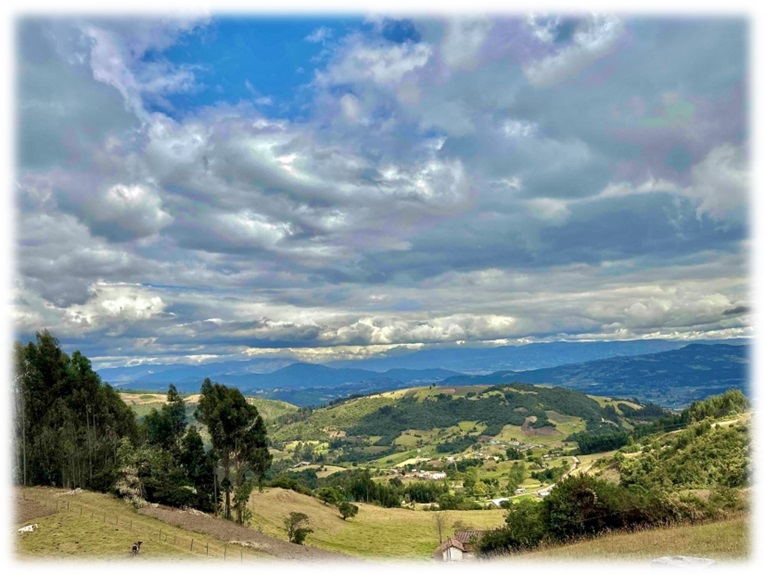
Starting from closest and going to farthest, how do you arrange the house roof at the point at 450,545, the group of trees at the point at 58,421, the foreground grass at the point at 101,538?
the foreground grass at the point at 101,538, the group of trees at the point at 58,421, the house roof at the point at 450,545

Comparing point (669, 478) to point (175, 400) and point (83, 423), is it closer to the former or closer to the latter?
point (175, 400)

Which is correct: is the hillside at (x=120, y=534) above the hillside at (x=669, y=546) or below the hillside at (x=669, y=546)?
below

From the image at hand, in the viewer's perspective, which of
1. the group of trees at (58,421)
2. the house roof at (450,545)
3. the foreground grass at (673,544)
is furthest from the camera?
the house roof at (450,545)

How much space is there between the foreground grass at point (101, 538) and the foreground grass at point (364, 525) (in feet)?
92.4

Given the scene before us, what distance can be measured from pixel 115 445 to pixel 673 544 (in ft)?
220

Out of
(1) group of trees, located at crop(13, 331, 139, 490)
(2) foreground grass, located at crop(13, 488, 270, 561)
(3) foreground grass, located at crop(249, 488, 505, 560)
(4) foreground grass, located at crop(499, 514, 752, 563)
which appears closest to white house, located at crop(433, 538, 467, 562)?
(3) foreground grass, located at crop(249, 488, 505, 560)

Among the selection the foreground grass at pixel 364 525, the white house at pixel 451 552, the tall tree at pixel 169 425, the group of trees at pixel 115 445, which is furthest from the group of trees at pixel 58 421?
the white house at pixel 451 552

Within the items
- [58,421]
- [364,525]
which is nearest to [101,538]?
[58,421]

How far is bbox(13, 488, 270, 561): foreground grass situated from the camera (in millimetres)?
28469

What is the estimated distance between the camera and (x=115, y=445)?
2579 inches

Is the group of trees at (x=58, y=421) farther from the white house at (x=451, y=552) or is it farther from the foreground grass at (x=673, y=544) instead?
the foreground grass at (x=673, y=544)

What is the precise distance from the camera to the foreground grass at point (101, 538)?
1121 inches

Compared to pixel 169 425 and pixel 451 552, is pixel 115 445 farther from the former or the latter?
pixel 451 552

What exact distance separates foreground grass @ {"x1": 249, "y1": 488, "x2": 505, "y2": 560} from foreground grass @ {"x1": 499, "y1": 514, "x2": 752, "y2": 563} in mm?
43446
